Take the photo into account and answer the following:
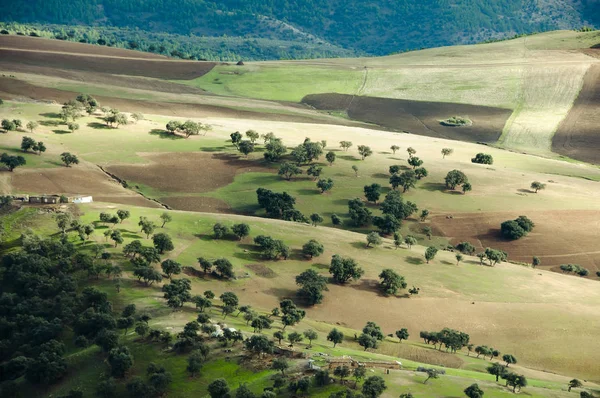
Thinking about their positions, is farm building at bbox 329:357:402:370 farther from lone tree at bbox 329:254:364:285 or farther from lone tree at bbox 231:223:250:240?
lone tree at bbox 231:223:250:240

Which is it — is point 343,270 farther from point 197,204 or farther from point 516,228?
point 197,204

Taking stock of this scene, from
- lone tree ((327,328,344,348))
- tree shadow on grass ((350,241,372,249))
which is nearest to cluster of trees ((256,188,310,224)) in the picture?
tree shadow on grass ((350,241,372,249))

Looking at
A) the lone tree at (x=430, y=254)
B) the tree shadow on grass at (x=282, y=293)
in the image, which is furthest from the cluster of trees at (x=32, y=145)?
the lone tree at (x=430, y=254)

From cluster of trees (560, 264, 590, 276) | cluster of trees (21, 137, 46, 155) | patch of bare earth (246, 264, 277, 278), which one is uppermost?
cluster of trees (21, 137, 46, 155)

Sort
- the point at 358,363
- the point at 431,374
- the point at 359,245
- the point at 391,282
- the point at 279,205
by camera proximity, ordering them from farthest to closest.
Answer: the point at 279,205 → the point at 359,245 → the point at 391,282 → the point at 358,363 → the point at 431,374

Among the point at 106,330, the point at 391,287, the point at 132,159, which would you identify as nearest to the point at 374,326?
the point at 391,287

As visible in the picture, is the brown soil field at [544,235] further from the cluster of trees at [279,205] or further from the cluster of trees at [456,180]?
the cluster of trees at [279,205]

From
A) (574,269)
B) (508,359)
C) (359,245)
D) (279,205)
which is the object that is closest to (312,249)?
(359,245)
